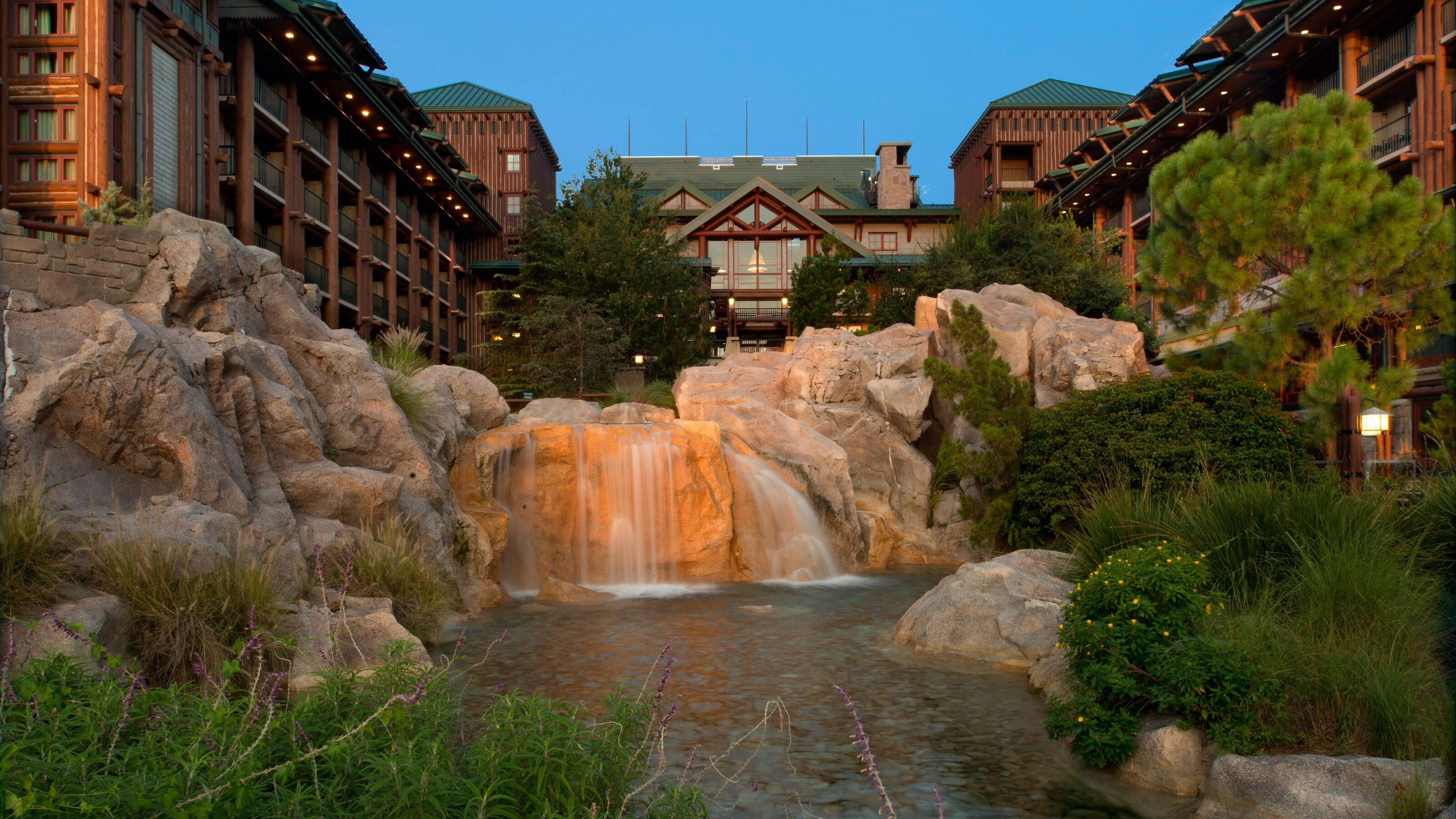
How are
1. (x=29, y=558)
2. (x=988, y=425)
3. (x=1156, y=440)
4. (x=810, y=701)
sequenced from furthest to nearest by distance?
(x=988, y=425) → (x=1156, y=440) → (x=810, y=701) → (x=29, y=558)

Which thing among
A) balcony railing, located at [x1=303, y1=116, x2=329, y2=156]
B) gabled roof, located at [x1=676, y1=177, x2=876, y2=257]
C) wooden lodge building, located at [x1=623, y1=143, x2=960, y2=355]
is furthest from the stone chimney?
balcony railing, located at [x1=303, y1=116, x2=329, y2=156]

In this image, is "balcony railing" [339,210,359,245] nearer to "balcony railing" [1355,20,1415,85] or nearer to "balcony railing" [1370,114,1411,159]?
"balcony railing" [1370,114,1411,159]

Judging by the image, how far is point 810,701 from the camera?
345 inches

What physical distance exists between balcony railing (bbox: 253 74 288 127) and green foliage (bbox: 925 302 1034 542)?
2117 centimetres

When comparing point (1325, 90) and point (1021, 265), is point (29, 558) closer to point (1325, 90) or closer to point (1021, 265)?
point (1021, 265)

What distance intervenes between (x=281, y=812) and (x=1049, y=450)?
15441 mm

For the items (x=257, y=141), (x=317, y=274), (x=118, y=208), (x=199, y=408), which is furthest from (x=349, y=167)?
(x=199, y=408)

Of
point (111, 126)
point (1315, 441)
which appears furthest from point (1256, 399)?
point (111, 126)

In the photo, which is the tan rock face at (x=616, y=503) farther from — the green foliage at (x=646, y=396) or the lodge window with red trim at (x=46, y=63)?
the lodge window with red trim at (x=46, y=63)

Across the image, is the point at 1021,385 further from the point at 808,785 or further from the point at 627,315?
the point at 627,315

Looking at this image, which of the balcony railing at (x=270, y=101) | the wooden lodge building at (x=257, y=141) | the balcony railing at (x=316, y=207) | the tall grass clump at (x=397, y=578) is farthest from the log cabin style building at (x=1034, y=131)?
the tall grass clump at (x=397, y=578)

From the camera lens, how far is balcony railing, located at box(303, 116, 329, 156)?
3206cm

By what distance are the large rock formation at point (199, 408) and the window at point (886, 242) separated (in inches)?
1528

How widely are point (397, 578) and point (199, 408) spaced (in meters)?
2.70
